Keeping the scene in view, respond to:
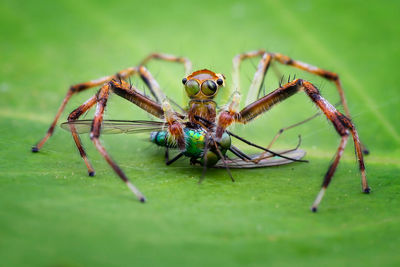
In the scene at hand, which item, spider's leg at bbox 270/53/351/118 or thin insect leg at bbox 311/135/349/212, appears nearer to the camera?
thin insect leg at bbox 311/135/349/212

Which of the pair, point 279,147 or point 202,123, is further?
point 279,147

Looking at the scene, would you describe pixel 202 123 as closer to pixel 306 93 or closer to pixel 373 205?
pixel 306 93

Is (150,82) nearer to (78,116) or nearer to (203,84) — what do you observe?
(203,84)

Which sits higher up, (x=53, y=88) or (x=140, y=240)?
(x=53, y=88)

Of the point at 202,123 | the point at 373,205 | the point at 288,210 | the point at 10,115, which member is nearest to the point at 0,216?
the point at 288,210

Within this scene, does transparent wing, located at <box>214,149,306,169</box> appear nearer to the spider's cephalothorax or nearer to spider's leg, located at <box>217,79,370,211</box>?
spider's leg, located at <box>217,79,370,211</box>

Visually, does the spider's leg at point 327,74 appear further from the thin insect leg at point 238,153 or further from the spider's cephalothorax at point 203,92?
the thin insect leg at point 238,153

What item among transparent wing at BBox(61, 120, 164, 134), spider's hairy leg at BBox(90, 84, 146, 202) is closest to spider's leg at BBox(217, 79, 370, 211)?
transparent wing at BBox(61, 120, 164, 134)
